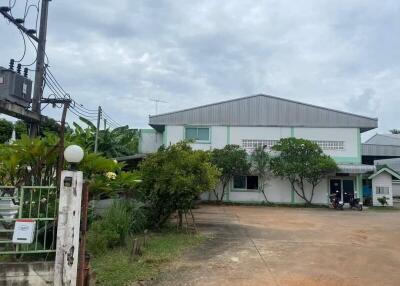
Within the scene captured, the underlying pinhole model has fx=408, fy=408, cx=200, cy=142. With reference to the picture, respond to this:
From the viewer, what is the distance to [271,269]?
8242 mm

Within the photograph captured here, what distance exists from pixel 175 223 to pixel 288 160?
13475 mm

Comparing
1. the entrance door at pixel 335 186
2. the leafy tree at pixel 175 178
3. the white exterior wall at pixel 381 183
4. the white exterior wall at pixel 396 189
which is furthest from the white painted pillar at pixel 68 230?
the white exterior wall at pixel 396 189

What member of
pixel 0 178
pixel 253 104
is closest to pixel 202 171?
pixel 0 178

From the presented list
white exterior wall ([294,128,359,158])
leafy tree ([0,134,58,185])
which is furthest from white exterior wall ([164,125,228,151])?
leafy tree ([0,134,58,185])

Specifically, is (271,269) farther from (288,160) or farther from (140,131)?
(140,131)

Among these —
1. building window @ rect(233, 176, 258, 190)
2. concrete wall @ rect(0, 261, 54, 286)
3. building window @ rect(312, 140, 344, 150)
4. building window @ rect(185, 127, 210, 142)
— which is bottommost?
concrete wall @ rect(0, 261, 54, 286)

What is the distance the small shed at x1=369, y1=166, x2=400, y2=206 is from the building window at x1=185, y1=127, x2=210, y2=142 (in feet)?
37.9

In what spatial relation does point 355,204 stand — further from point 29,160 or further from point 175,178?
point 29,160

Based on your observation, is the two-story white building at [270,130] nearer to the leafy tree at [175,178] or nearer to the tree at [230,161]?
the tree at [230,161]

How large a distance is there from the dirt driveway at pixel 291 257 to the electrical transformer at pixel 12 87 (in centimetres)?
580

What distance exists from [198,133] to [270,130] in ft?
16.5

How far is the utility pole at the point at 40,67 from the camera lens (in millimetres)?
Result: 11839

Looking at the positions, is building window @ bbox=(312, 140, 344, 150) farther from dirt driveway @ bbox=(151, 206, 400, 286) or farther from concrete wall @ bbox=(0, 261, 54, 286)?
concrete wall @ bbox=(0, 261, 54, 286)

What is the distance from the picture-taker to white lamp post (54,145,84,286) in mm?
5828
